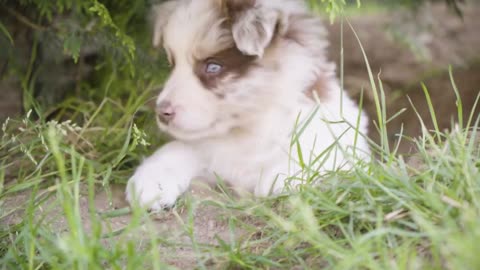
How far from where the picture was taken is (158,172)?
143 inches

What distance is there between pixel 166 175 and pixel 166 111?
370mm

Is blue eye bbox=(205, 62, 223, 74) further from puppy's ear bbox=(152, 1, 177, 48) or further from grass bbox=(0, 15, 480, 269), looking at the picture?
grass bbox=(0, 15, 480, 269)

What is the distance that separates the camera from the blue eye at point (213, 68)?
3512 mm

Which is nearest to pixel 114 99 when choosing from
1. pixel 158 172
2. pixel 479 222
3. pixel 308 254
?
pixel 158 172

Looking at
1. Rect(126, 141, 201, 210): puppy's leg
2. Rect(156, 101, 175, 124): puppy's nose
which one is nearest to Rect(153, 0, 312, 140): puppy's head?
Rect(156, 101, 175, 124): puppy's nose

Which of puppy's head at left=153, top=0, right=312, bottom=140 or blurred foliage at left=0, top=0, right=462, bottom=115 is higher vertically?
puppy's head at left=153, top=0, right=312, bottom=140

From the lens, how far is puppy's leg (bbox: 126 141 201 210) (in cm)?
347

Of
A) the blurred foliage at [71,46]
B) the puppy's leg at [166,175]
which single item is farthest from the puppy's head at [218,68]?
the blurred foliage at [71,46]

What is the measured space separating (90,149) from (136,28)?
2.92 feet

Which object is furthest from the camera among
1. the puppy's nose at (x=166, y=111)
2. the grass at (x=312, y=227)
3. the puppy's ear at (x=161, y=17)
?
the puppy's ear at (x=161, y=17)

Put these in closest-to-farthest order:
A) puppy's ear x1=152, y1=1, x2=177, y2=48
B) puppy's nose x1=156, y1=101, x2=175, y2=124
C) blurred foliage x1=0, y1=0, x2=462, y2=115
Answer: puppy's nose x1=156, y1=101, x2=175, y2=124 < puppy's ear x1=152, y1=1, x2=177, y2=48 < blurred foliage x1=0, y1=0, x2=462, y2=115

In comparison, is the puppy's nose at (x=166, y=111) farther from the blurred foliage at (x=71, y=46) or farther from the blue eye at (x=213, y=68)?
the blurred foliage at (x=71, y=46)

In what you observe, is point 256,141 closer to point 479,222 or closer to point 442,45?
point 479,222

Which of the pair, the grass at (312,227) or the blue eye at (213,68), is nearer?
the grass at (312,227)
